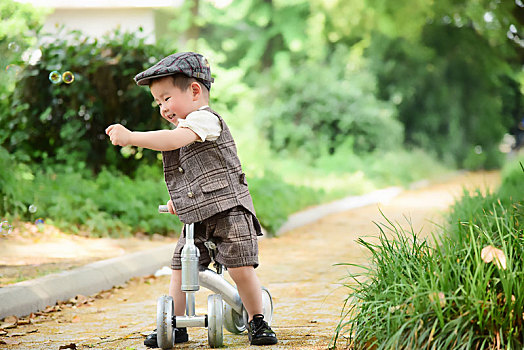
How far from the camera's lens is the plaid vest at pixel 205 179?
3.41 m

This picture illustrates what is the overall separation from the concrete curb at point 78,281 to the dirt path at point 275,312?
11cm

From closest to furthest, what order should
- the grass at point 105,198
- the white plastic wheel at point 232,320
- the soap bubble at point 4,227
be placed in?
the white plastic wheel at point 232,320, the soap bubble at point 4,227, the grass at point 105,198

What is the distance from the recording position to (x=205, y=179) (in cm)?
342

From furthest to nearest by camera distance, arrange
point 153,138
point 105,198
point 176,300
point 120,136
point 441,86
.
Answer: point 441,86
point 105,198
point 176,300
point 153,138
point 120,136

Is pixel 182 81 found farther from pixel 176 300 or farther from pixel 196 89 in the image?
pixel 176 300

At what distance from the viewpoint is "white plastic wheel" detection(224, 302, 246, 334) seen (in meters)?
3.79

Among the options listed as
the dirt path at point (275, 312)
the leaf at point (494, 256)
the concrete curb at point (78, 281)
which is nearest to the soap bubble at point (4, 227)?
the concrete curb at point (78, 281)

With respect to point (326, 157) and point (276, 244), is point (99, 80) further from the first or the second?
point (326, 157)

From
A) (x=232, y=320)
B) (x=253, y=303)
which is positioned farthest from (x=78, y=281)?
(x=253, y=303)

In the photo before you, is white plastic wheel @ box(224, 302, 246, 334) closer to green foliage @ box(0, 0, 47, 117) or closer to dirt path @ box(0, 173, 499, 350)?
dirt path @ box(0, 173, 499, 350)

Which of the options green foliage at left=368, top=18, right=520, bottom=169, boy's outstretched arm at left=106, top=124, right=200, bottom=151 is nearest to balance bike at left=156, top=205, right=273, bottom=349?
boy's outstretched arm at left=106, top=124, right=200, bottom=151

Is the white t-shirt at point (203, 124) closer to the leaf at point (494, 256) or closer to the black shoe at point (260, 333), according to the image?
the black shoe at point (260, 333)

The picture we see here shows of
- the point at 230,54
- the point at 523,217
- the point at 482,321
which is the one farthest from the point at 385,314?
the point at 230,54

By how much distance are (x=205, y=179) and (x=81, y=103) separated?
6946mm
